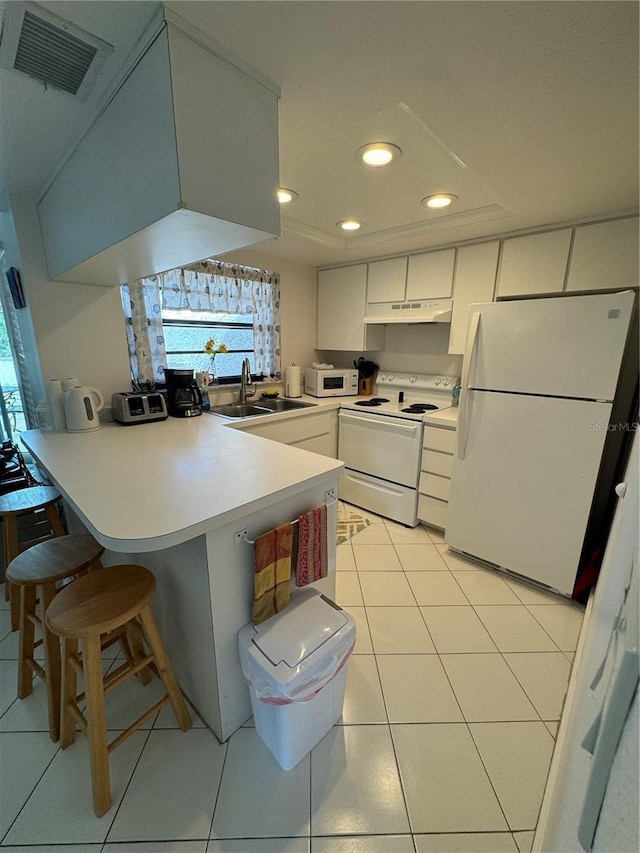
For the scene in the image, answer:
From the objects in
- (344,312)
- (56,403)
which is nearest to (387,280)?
(344,312)

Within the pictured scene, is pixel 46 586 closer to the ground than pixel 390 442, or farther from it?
closer to the ground

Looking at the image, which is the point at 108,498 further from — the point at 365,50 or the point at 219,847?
the point at 365,50

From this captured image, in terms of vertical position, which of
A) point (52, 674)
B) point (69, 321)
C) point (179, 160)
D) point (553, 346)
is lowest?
point (52, 674)

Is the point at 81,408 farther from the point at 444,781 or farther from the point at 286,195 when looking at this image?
the point at 444,781

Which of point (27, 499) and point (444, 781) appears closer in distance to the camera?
point (444, 781)

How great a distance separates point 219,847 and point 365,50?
2362mm

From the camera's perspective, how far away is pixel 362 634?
5.88 ft

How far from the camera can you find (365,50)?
943 mm

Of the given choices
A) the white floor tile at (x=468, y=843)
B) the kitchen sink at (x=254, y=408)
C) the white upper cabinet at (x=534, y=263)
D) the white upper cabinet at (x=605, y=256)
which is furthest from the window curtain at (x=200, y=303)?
the white floor tile at (x=468, y=843)

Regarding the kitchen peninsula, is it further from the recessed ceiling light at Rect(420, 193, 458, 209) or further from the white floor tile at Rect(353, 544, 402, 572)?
the recessed ceiling light at Rect(420, 193, 458, 209)

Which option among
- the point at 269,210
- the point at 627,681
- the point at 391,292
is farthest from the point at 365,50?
the point at 391,292

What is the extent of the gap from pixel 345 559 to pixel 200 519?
164 cm

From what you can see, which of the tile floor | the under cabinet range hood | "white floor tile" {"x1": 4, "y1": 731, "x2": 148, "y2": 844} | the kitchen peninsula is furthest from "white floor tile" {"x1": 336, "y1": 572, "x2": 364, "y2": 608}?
the under cabinet range hood

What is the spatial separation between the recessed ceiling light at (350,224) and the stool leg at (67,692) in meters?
2.63
